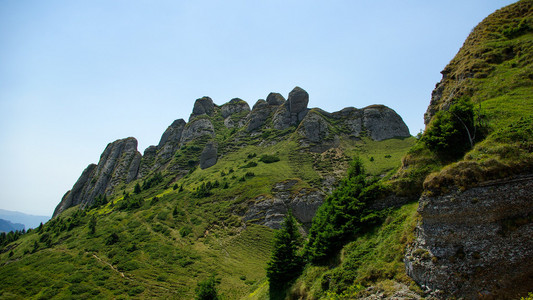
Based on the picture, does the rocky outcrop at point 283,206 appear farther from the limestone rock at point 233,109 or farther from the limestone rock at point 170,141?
the limestone rock at point 233,109

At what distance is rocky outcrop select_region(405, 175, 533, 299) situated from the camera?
13.8m

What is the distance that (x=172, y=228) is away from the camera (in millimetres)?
70375

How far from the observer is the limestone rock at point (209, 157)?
418 ft

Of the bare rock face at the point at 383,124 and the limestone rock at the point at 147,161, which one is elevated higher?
the limestone rock at the point at 147,161

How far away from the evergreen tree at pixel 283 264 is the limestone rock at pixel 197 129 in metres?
138

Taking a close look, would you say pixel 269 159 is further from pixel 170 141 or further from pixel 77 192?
pixel 77 192

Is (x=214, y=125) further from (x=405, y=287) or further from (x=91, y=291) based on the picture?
(x=405, y=287)

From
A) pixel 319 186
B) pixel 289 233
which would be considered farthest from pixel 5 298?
pixel 319 186

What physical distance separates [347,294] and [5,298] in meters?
56.9

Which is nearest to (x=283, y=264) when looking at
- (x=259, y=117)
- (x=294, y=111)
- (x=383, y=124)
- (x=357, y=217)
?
(x=357, y=217)

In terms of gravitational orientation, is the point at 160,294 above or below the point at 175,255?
below

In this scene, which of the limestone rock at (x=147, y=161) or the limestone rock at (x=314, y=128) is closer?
the limestone rock at (x=314, y=128)

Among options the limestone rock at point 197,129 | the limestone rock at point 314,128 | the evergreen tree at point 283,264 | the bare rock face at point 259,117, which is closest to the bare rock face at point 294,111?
the bare rock face at point 259,117

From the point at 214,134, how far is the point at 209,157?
37.6m
